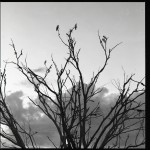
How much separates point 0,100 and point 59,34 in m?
2.46

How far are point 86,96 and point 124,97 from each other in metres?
1.00

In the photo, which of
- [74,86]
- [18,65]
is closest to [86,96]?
[74,86]

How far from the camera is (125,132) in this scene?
7.41m
